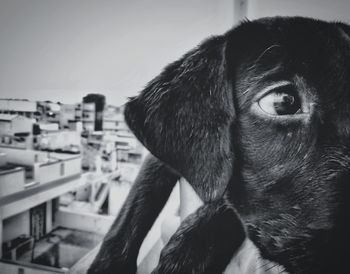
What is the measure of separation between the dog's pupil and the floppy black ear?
0.42 ft

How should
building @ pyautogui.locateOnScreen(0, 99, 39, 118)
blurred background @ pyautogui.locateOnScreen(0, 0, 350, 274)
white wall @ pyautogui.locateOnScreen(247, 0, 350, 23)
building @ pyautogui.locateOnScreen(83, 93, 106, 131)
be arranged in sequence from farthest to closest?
building @ pyautogui.locateOnScreen(0, 99, 39, 118) → building @ pyautogui.locateOnScreen(83, 93, 106, 131) → blurred background @ pyautogui.locateOnScreen(0, 0, 350, 274) → white wall @ pyautogui.locateOnScreen(247, 0, 350, 23)

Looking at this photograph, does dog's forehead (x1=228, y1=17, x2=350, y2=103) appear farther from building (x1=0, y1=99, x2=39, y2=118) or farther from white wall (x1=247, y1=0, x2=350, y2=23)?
building (x1=0, y1=99, x2=39, y2=118)

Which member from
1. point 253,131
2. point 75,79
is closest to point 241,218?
point 253,131

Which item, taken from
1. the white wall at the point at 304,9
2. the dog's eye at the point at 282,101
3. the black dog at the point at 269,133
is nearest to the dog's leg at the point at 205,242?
the black dog at the point at 269,133

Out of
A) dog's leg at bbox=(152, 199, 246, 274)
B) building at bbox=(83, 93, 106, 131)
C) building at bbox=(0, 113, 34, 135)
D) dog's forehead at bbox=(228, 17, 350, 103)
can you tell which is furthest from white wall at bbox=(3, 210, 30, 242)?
dog's forehead at bbox=(228, 17, 350, 103)

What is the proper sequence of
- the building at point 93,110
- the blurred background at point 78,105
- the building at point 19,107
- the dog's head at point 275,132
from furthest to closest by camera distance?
the building at point 19,107, the building at point 93,110, the blurred background at point 78,105, the dog's head at point 275,132

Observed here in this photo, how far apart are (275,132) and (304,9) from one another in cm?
42

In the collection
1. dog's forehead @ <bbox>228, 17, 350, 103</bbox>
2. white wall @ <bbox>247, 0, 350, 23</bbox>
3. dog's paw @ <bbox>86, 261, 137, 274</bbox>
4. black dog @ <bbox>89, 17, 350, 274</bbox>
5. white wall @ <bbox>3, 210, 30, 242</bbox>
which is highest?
white wall @ <bbox>247, 0, 350, 23</bbox>

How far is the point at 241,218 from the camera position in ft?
2.59

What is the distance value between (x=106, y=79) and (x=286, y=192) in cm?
77

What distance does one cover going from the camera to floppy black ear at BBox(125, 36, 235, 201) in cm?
74

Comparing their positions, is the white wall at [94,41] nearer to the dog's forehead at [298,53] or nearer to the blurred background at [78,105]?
the blurred background at [78,105]

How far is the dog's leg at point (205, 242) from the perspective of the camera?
0.83 m

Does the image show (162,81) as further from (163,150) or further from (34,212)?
(34,212)
